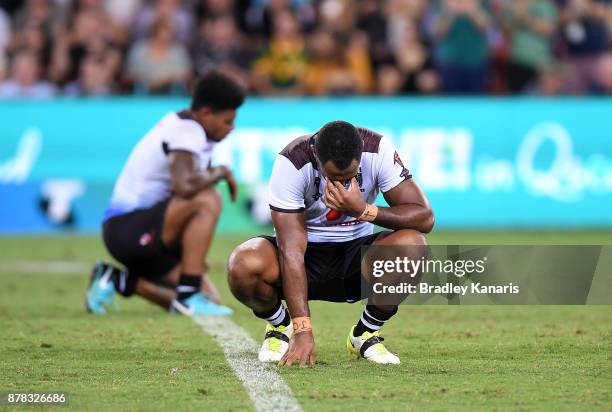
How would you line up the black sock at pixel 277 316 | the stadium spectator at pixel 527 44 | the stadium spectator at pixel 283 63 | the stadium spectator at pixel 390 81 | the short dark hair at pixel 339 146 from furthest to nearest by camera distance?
the stadium spectator at pixel 527 44 → the stadium spectator at pixel 390 81 → the stadium spectator at pixel 283 63 → the black sock at pixel 277 316 → the short dark hair at pixel 339 146

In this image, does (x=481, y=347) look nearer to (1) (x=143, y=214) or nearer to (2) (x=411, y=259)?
(2) (x=411, y=259)

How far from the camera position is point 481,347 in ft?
23.4

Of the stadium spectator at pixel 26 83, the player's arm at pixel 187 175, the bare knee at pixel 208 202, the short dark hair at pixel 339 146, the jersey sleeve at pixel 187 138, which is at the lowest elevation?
the stadium spectator at pixel 26 83

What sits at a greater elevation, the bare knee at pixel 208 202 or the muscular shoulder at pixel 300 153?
the muscular shoulder at pixel 300 153

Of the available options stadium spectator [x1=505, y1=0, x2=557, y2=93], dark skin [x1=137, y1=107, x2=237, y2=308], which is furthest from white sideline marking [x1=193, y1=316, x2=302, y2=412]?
stadium spectator [x1=505, y1=0, x2=557, y2=93]

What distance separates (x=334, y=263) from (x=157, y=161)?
2.64 metres

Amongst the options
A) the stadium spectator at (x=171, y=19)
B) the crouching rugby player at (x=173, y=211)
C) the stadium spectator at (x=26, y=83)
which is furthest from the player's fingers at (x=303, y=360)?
→ the stadium spectator at (x=171, y=19)

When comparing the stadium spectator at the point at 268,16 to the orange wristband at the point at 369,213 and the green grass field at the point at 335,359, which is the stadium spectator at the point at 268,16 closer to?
the green grass field at the point at 335,359

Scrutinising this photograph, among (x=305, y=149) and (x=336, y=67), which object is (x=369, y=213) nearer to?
(x=305, y=149)

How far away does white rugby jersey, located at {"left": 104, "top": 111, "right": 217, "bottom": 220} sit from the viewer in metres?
8.88

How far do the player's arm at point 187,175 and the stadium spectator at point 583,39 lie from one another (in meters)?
8.85

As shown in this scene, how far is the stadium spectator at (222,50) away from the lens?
16062 millimetres

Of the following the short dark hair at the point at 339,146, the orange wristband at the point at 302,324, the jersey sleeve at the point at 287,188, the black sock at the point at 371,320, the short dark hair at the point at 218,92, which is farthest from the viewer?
the short dark hair at the point at 218,92

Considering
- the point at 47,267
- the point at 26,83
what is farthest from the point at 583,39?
the point at 47,267
